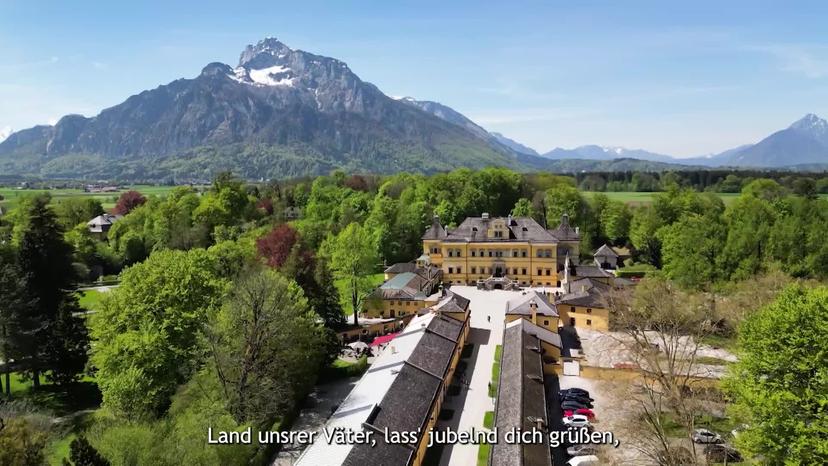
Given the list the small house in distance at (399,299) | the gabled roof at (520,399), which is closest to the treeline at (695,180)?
the small house in distance at (399,299)

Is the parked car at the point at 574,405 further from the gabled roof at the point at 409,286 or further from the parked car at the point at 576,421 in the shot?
the gabled roof at the point at 409,286

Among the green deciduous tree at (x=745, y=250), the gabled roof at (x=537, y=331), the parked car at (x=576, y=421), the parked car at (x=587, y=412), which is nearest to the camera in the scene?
the parked car at (x=576, y=421)

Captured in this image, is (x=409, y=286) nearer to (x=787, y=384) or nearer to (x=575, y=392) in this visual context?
(x=575, y=392)

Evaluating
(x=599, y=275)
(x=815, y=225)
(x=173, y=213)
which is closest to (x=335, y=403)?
(x=599, y=275)

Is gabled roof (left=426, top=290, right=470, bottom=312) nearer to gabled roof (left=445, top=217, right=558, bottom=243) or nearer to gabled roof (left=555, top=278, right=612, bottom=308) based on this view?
gabled roof (left=555, top=278, right=612, bottom=308)

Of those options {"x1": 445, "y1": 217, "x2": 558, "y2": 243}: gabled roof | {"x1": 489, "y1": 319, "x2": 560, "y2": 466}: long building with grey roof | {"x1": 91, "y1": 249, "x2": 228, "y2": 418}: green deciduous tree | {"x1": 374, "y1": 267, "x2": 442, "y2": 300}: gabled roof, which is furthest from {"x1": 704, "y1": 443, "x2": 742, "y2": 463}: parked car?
{"x1": 445, "y1": 217, "x2": 558, "y2": 243}: gabled roof
